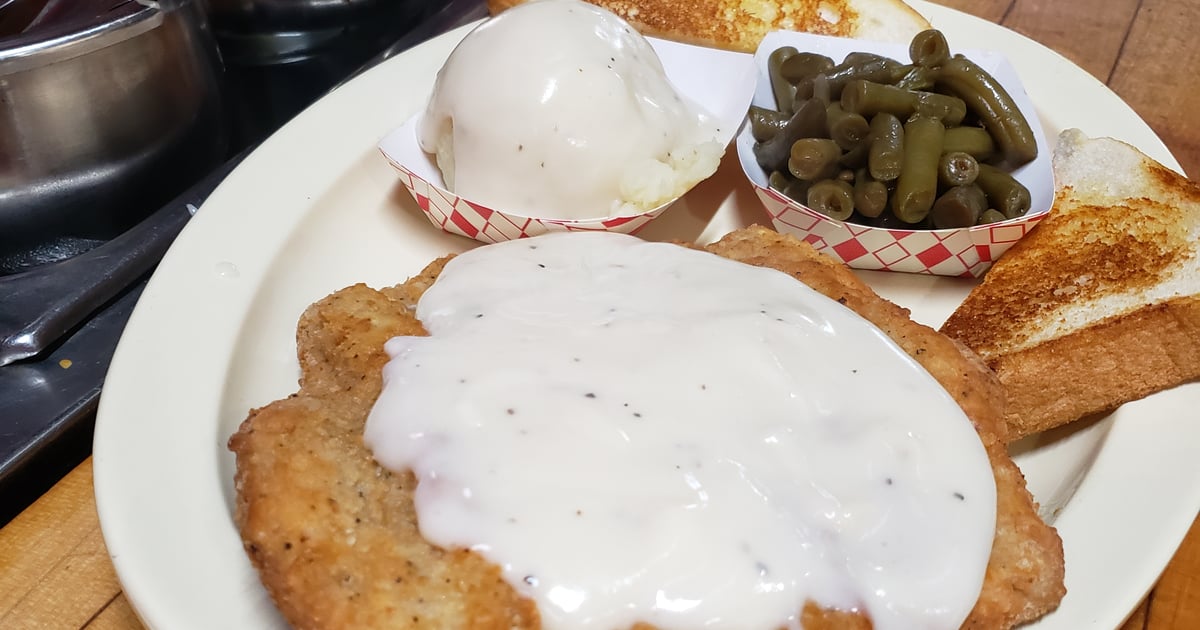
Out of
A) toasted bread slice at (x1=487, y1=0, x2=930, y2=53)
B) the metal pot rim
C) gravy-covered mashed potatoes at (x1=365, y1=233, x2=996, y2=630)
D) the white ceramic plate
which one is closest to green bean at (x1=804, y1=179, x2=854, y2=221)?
the white ceramic plate

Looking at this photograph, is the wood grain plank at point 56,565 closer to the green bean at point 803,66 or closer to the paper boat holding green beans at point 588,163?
the paper boat holding green beans at point 588,163

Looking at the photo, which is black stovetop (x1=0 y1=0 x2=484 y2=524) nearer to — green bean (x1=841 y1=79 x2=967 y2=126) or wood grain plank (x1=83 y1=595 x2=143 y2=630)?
wood grain plank (x1=83 y1=595 x2=143 y2=630)

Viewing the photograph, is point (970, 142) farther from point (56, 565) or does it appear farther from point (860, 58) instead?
point (56, 565)

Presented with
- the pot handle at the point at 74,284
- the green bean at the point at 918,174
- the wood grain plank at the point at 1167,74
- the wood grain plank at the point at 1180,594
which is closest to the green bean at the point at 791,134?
the green bean at the point at 918,174

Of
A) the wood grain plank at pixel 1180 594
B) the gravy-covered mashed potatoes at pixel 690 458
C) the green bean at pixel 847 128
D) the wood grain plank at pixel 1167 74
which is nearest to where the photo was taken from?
the gravy-covered mashed potatoes at pixel 690 458

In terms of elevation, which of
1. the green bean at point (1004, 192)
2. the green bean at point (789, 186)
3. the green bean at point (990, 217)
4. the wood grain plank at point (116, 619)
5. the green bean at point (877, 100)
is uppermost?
the green bean at point (877, 100)

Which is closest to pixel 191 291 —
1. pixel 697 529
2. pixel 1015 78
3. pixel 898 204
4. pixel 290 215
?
pixel 290 215

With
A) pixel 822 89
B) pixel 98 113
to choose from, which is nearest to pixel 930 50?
pixel 822 89

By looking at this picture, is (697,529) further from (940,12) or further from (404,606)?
(940,12)
